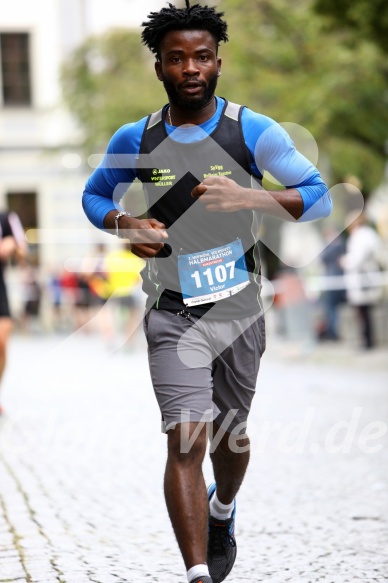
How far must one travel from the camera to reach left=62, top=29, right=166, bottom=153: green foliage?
28.5 meters

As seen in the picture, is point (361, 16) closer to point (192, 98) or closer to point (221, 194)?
point (192, 98)

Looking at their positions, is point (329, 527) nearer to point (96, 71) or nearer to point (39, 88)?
point (96, 71)

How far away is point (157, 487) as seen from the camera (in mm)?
6605

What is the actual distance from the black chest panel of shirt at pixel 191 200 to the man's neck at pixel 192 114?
0.12 ft

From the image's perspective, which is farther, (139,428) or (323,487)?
(139,428)

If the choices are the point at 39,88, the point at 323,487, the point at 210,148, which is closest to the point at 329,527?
the point at 323,487

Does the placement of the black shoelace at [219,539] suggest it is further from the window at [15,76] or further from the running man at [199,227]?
the window at [15,76]

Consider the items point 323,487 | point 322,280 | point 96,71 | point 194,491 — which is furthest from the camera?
point 96,71

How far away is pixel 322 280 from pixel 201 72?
42.8 feet

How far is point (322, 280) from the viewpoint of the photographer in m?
16.9

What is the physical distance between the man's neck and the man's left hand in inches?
11.9

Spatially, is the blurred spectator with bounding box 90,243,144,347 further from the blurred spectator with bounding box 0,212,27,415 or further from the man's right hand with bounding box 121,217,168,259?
the man's right hand with bounding box 121,217,168,259

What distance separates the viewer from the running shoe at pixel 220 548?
4355 mm

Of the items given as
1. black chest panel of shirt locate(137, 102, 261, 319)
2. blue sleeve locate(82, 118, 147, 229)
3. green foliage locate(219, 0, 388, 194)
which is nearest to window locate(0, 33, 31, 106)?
green foliage locate(219, 0, 388, 194)
